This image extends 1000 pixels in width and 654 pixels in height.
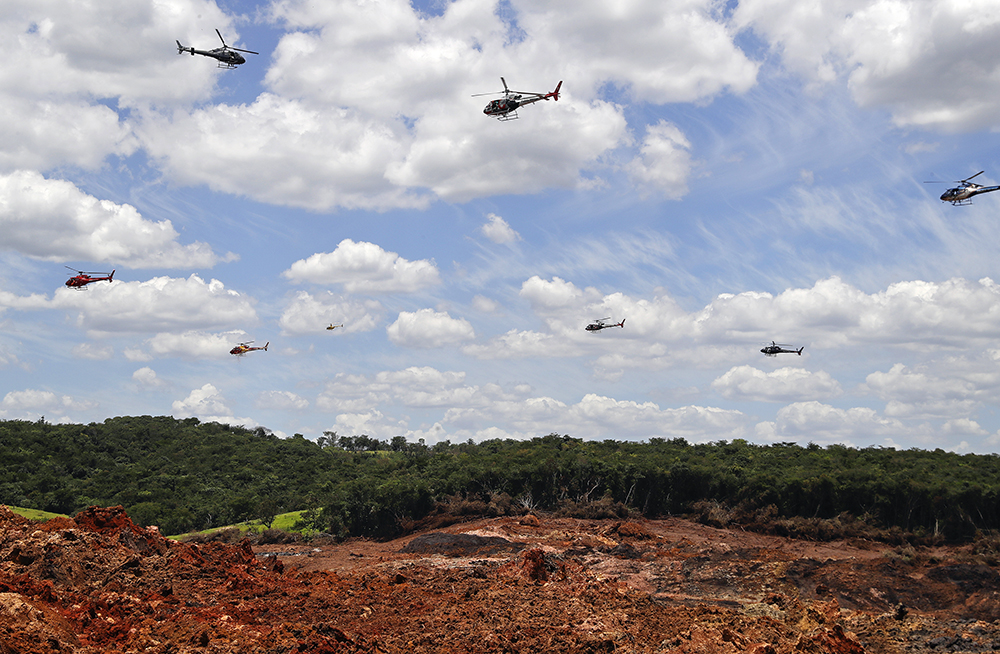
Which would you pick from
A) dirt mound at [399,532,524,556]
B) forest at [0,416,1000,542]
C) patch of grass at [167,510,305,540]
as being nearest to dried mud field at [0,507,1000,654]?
dirt mound at [399,532,524,556]

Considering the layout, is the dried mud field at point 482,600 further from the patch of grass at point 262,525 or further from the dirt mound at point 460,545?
the patch of grass at point 262,525

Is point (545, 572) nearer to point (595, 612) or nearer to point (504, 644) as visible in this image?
point (595, 612)

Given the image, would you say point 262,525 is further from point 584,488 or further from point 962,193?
point 962,193

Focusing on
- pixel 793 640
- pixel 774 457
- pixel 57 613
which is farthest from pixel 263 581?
pixel 774 457

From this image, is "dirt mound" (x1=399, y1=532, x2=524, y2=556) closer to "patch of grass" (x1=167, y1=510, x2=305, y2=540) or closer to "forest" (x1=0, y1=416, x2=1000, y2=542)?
"forest" (x1=0, y1=416, x2=1000, y2=542)

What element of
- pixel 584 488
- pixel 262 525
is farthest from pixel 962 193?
pixel 262 525

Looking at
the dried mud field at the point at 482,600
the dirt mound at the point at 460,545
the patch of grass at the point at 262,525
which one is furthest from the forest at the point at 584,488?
the dirt mound at the point at 460,545
